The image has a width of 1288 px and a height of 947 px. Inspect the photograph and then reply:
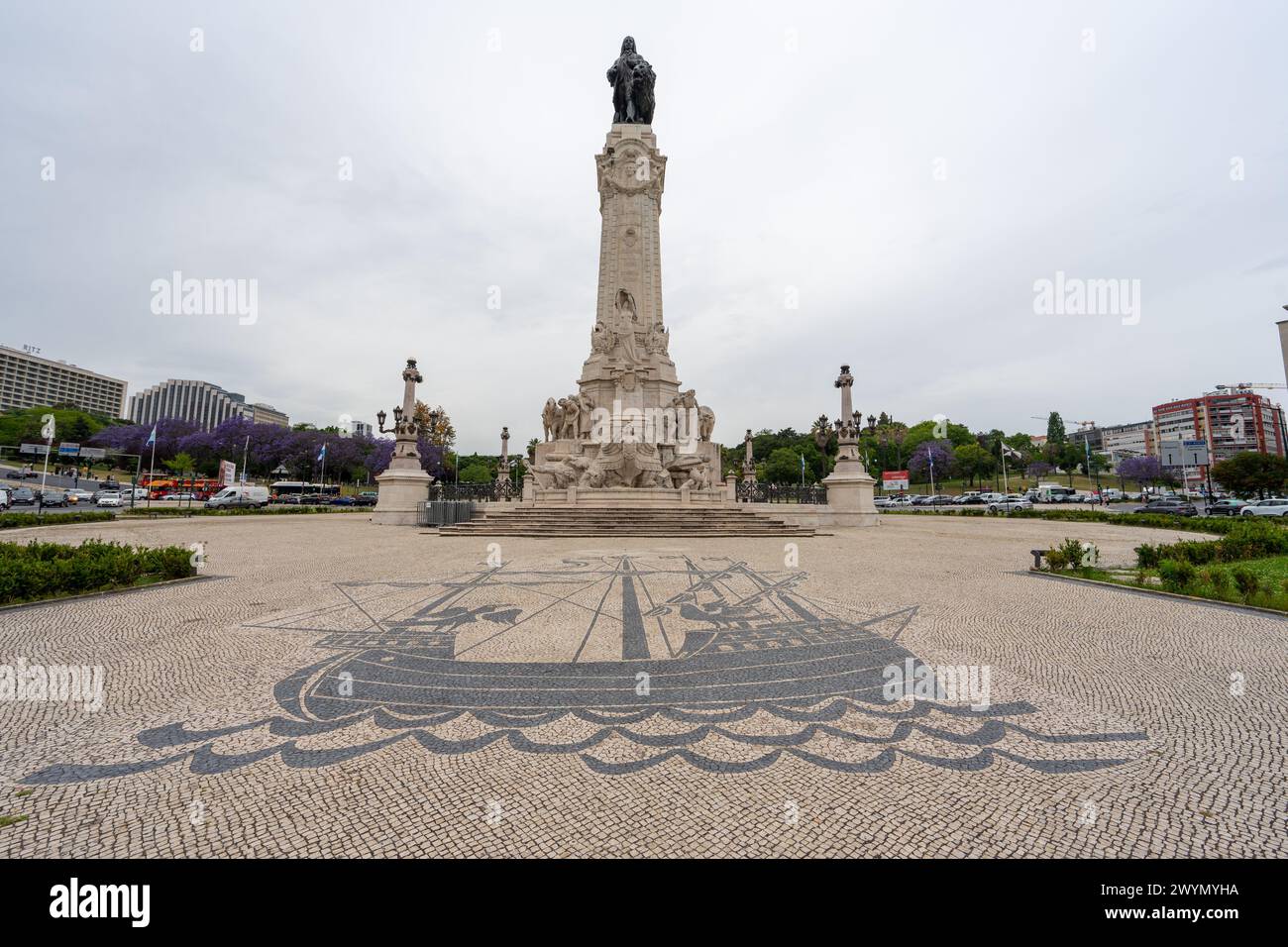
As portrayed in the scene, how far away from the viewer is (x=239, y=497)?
42.0 m

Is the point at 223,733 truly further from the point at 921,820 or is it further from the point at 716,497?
the point at 716,497

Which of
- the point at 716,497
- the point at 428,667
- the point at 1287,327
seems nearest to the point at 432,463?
the point at 716,497

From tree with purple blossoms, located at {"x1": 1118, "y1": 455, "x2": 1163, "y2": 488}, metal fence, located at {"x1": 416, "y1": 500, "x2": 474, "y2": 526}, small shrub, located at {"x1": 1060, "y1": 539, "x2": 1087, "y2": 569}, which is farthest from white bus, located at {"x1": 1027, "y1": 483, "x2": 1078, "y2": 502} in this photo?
metal fence, located at {"x1": 416, "y1": 500, "x2": 474, "y2": 526}

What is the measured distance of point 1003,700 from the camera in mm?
4180

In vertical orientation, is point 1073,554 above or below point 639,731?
above

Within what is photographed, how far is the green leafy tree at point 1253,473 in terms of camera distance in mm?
43219

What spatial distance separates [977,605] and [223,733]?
892 centimetres

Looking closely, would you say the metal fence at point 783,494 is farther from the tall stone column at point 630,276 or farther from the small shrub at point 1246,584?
the small shrub at point 1246,584

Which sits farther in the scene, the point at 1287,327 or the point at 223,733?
the point at 1287,327

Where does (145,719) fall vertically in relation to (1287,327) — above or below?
below

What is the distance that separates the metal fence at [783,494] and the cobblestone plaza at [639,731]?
20.9 metres

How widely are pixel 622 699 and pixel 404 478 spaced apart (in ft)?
78.6

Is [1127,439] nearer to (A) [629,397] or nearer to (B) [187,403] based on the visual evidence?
(A) [629,397]

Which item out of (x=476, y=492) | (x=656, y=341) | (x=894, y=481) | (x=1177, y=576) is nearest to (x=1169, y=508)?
(x=894, y=481)
